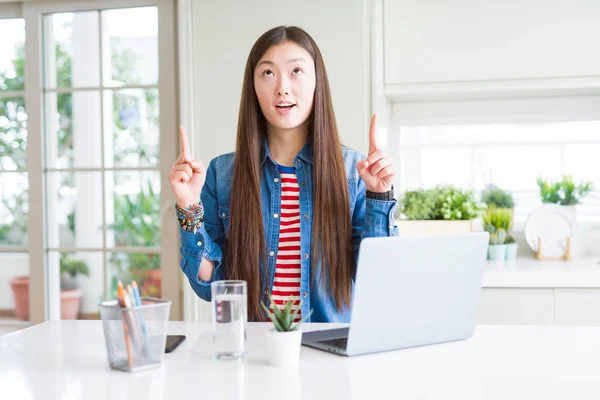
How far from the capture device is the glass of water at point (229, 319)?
1.19m

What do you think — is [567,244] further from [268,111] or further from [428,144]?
[268,111]

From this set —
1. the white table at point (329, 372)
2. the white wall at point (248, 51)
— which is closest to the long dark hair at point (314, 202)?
the white table at point (329, 372)

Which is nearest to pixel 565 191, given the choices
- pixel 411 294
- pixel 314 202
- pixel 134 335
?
pixel 314 202

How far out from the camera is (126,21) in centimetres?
323

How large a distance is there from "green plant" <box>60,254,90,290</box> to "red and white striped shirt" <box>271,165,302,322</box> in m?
1.92

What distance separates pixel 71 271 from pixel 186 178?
6.93 ft

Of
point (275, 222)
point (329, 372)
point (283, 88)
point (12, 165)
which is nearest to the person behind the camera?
point (329, 372)

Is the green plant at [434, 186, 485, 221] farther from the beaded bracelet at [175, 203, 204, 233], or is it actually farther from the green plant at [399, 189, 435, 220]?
the beaded bracelet at [175, 203, 204, 233]

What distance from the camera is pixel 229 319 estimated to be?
1.19 meters

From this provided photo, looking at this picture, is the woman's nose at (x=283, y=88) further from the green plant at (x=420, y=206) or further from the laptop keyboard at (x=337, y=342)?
the green plant at (x=420, y=206)

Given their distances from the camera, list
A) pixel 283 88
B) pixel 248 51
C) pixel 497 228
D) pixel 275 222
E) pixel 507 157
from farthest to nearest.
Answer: pixel 507 157 < pixel 497 228 < pixel 248 51 < pixel 275 222 < pixel 283 88

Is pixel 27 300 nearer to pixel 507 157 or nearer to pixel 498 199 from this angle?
pixel 498 199

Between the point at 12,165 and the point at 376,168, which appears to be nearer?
the point at 376,168

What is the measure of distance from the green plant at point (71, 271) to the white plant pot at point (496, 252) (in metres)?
1.95
